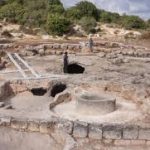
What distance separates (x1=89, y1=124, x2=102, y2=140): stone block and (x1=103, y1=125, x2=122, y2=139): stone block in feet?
0.49

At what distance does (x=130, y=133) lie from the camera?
13328 mm

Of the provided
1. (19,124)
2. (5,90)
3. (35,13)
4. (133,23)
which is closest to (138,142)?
(19,124)

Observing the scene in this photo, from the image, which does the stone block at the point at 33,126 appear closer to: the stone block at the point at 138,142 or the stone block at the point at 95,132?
the stone block at the point at 95,132

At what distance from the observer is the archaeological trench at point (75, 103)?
1345cm

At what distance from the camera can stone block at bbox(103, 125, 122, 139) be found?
13367 mm

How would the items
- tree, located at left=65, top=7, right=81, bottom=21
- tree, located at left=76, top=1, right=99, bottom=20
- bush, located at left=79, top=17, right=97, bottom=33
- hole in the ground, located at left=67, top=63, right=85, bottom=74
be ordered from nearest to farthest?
hole in the ground, located at left=67, top=63, right=85, bottom=74
bush, located at left=79, top=17, right=97, bottom=33
tree, located at left=65, top=7, right=81, bottom=21
tree, located at left=76, top=1, right=99, bottom=20

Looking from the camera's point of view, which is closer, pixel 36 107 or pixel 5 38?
pixel 36 107

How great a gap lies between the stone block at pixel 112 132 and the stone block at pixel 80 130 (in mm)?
568

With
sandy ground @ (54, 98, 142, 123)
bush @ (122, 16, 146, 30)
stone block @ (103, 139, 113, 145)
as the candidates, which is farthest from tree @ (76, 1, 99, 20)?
stone block @ (103, 139, 113, 145)

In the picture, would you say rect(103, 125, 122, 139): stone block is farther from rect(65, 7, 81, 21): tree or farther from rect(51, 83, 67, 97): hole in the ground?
rect(65, 7, 81, 21): tree

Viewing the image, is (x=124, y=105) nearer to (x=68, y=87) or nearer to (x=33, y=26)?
(x=68, y=87)

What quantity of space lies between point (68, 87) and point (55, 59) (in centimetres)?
731

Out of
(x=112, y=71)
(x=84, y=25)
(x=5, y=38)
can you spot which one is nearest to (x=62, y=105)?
(x=112, y=71)

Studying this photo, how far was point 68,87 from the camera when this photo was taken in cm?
1866
